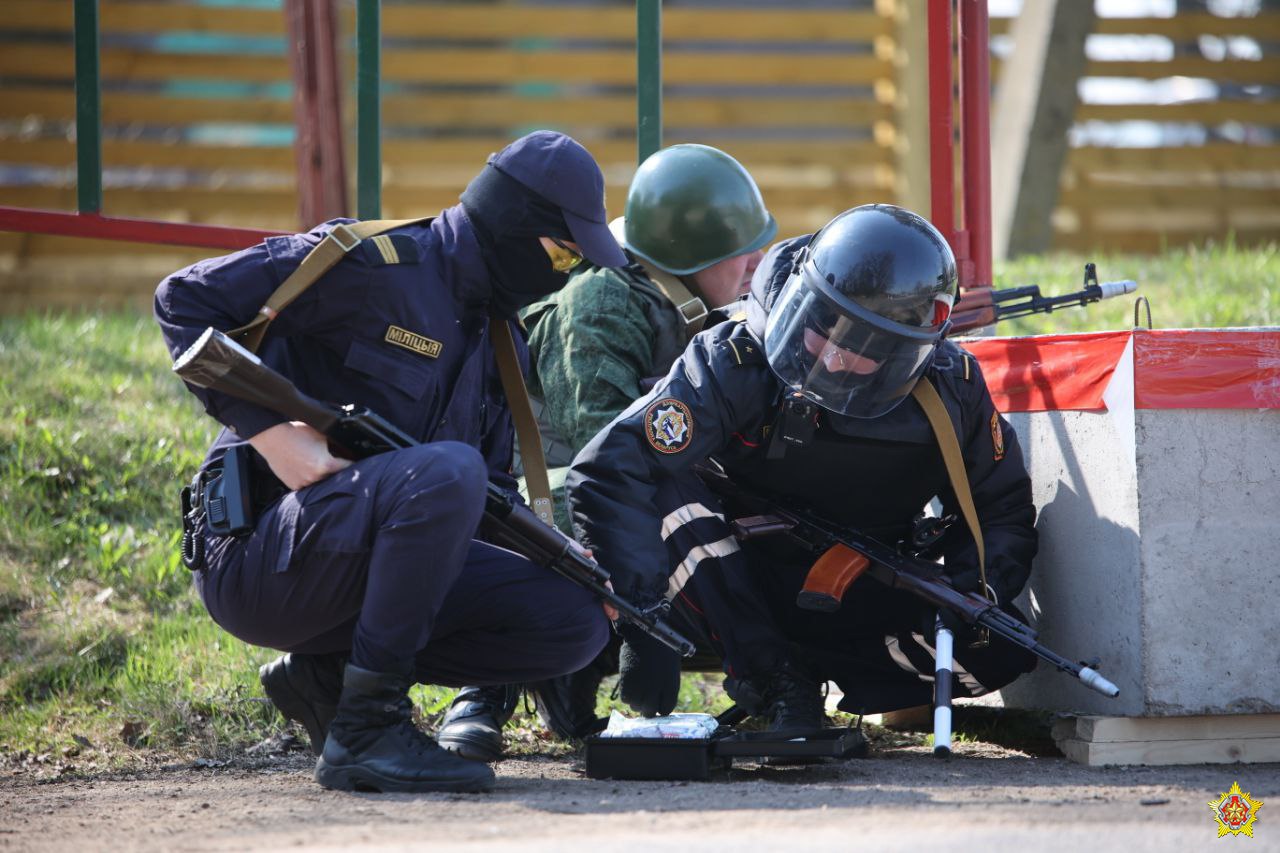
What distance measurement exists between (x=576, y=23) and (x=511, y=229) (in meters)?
6.66

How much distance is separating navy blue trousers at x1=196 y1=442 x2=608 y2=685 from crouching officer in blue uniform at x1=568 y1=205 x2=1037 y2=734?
0.20 m

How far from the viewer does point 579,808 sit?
2.77 m

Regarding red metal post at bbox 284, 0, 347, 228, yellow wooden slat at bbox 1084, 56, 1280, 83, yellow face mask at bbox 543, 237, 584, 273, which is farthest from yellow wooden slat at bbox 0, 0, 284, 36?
yellow face mask at bbox 543, 237, 584, 273

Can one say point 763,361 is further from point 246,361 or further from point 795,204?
point 795,204

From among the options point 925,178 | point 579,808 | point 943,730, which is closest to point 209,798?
point 579,808

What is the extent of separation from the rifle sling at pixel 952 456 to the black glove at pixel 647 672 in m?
0.79

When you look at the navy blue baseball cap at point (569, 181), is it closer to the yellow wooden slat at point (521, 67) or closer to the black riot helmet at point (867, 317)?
the black riot helmet at point (867, 317)

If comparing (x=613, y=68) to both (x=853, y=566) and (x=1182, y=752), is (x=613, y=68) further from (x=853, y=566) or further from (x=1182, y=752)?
(x=1182, y=752)

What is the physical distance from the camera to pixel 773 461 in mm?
3625

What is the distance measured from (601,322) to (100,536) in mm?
1934

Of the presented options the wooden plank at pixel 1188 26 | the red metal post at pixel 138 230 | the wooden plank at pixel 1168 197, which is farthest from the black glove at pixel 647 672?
the wooden plank at pixel 1188 26

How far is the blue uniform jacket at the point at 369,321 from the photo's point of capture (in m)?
3.06

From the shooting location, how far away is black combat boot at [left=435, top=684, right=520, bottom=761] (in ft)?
11.6

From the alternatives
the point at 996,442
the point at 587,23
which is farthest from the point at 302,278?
the point at 587,23
